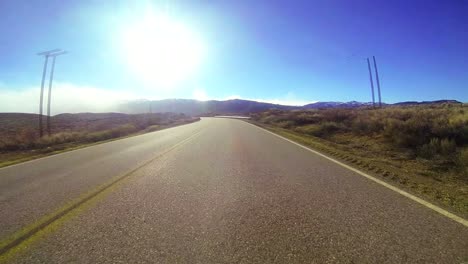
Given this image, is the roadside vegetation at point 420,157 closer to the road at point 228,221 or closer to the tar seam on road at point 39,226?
the road at point 228,221

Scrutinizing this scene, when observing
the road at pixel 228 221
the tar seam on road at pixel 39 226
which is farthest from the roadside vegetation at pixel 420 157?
the tar seam on road at pixel 39 226

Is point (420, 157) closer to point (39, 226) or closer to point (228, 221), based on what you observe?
point (228, 221)

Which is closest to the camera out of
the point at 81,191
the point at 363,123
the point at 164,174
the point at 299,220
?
the point at 299,220

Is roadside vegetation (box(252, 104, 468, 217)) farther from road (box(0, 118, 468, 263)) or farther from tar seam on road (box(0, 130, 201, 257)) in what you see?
tar seam on road (box(0, 130, 201, 257))

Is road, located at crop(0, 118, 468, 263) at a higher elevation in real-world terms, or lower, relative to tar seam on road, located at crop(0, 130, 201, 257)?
higher

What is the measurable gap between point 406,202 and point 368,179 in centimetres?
204

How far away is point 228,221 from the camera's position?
4863 millimetres

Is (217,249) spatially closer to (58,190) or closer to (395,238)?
(395,238)

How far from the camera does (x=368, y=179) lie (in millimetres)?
7746

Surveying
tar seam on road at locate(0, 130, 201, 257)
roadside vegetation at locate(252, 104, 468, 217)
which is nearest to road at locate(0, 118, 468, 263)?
tar seam on road at locate(0, 130, 201, 257)

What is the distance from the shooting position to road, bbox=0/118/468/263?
3.70 m

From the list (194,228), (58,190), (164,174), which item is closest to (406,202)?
(194,228)

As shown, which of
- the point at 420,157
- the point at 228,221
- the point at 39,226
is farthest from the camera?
the point at 420,157

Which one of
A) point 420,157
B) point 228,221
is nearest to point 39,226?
point 228,221
